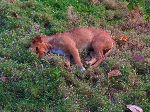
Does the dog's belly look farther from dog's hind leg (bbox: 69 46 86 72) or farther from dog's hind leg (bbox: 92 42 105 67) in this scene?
dog's hind leg (bbox: 92 42 105 67)

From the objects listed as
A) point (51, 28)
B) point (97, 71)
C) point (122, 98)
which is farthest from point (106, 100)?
point (51, 28)

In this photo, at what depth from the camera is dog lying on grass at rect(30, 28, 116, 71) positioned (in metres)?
9.82

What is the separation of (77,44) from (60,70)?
150 centimetres

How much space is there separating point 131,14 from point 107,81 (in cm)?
368

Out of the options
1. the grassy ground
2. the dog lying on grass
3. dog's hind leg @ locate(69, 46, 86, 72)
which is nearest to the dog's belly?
the dog lying on grass

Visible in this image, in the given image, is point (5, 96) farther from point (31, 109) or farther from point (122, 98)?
point (122, 98)

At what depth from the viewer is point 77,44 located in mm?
10523

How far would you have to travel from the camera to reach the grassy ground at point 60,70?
8.59 m

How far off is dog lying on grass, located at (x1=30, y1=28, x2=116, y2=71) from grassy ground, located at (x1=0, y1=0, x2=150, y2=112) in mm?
235

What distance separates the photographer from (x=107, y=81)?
9242 millimetres

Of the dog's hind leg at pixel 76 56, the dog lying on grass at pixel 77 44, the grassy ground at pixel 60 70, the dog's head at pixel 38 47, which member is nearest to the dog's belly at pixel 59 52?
the dog lying on grass at pixel 77 44

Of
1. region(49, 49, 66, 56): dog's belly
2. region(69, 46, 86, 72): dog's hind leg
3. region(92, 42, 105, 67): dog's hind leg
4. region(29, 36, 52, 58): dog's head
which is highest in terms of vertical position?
region(92, 42, 105, 67): dog's hind leg

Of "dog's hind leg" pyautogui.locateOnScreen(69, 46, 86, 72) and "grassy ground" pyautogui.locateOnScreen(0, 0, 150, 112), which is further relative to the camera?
"dog's hind leg" pyautogui.locateOnScreen(69, 46, 86, 72)

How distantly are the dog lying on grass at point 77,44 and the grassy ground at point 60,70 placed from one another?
24 cm
